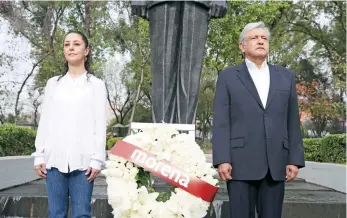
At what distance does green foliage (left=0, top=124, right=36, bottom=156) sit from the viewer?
6.49m

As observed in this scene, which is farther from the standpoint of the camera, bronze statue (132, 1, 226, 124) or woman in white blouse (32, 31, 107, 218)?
bronze statue (132, 1, 226, 124)

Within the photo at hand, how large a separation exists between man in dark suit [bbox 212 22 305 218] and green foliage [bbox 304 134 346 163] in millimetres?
4312

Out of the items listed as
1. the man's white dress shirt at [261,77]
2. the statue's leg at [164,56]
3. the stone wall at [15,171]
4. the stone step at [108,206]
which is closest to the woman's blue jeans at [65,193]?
the man's white dress shirt at [261,77]

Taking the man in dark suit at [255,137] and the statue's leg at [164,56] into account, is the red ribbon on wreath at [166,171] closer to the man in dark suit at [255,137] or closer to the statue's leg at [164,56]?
the man in dark suit at [255,137]

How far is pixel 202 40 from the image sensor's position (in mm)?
5023

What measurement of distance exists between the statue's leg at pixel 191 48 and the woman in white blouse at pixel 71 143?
222 cm

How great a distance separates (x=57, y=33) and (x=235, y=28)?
9.00 metres

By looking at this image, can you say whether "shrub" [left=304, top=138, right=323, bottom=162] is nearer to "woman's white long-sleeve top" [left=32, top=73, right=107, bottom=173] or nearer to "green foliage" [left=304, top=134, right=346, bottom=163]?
"green foliage" [left=304, top=134, right=346, bottom=163]

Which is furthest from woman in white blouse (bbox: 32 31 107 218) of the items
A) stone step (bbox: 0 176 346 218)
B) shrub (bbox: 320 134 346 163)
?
shrub (bbox: 320 134 346 163)

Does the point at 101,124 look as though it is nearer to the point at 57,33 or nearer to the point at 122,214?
the point at 122,214

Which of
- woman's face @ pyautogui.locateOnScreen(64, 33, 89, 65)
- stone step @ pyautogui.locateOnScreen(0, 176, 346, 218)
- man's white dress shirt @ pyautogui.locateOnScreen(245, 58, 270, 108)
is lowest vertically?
stone step @ pyautogui.locateOnScreen(0, 176, 346, 218)

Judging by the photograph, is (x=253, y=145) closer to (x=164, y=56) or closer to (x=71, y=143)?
(x=71, y=143)

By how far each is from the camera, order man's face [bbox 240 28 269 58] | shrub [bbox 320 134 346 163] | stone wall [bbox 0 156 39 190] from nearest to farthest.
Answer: man's face [bbox 240 28 269 58], stone wall [bbox 0 156 39 190], shrub [bbox 320 134 346 163]

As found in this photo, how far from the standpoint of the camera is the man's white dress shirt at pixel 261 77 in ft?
9.09
